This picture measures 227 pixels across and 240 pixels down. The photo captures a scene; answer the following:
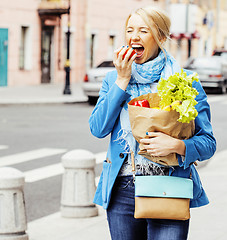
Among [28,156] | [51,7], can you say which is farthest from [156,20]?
[51,7]

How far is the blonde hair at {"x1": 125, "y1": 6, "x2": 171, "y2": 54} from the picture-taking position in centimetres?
316

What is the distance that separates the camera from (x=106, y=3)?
117 ft

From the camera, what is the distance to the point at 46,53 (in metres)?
30.5

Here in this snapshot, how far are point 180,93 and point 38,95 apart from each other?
20.6 m

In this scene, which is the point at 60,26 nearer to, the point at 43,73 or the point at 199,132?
the point at 43,73

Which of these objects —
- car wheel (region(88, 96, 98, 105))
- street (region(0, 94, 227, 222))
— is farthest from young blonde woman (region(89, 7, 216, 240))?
car wheel (region(88, 96, 98, 105))

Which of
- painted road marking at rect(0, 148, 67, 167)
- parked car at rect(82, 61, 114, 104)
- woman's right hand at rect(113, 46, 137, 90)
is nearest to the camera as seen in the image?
woman's right hand at rect(113, 46, 137, 90)

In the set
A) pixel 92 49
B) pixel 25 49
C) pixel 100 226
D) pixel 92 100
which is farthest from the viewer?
pixel 92 49

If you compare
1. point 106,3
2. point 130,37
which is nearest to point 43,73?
point 106,3

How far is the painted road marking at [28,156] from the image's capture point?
10344mm

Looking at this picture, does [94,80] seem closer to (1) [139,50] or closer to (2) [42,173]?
(2) [42,173]

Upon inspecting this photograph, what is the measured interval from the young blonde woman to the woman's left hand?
77 millimetres

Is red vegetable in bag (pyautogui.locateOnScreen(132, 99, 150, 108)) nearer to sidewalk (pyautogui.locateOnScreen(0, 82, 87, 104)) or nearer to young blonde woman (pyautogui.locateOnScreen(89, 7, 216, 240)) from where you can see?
young blonde woman (pyautogui.locateOnScreen(89, 7, 216, 240))

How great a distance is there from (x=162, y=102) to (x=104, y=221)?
3.50 m
